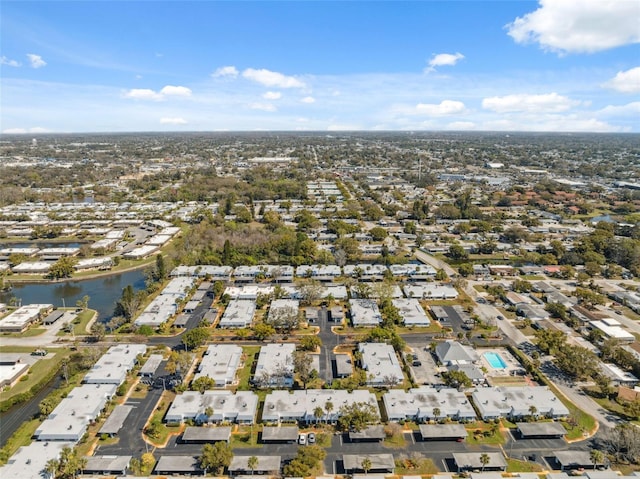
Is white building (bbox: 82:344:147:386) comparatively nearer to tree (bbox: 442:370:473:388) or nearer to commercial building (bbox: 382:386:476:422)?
commercial building (bbox: 382:386:476:422)

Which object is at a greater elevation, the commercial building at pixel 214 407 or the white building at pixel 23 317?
the white building at pixel 23 317

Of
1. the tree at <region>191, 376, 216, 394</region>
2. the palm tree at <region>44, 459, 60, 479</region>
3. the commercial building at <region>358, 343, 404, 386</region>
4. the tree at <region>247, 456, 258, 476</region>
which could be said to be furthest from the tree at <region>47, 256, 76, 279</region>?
the tree at <region>247, 456, 258, 476</region>

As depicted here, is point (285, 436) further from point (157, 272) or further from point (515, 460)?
point (157, 272)

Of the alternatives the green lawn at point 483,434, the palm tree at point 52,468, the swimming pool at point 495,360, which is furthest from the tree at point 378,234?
the palm tree at point 52,468

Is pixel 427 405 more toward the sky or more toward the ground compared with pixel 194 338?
more toward the ground

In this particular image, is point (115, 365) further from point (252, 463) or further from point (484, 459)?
point (484, 459)

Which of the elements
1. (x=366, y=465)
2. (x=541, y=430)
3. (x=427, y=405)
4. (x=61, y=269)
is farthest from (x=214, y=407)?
(x=61, y=269)

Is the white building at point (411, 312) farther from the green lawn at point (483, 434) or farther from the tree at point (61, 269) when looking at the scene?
the tree at point (61, 269)
